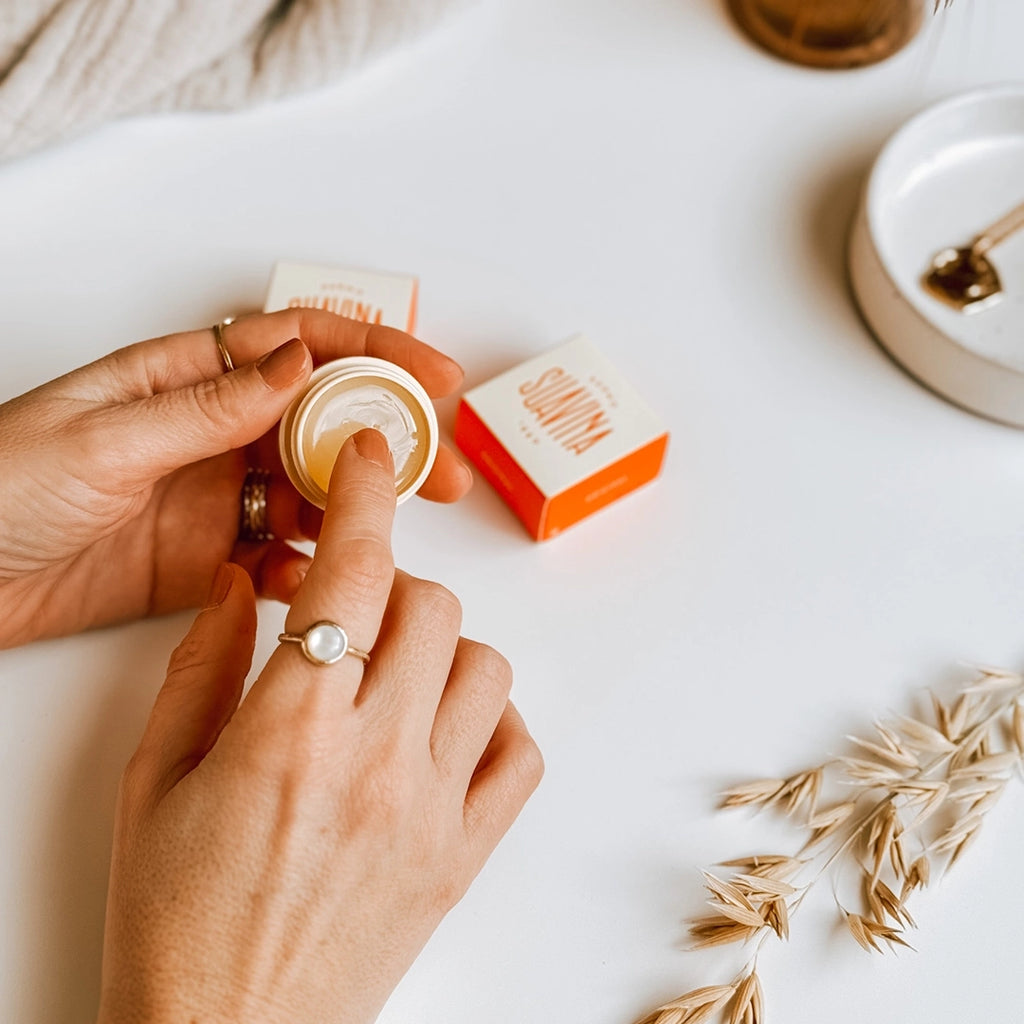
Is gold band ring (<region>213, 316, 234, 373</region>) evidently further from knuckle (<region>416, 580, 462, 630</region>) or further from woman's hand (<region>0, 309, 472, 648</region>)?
knuckle (<region>416, 580, 462, 630</region>)

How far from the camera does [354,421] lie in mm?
887

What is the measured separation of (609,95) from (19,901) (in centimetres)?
106

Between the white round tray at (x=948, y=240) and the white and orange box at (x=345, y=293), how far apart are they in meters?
0.49

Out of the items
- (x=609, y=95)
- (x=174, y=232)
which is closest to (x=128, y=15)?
(x=174, y=232)

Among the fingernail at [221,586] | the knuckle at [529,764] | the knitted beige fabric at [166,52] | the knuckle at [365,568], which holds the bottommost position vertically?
the knuckle at [529,764]

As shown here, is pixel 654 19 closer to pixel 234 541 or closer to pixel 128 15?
pixel 128 15

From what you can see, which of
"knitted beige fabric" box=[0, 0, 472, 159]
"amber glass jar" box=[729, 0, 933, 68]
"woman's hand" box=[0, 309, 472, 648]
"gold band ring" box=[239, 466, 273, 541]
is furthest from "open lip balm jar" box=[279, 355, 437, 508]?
"amber glass jar" box=[729, 0, 933, 68]

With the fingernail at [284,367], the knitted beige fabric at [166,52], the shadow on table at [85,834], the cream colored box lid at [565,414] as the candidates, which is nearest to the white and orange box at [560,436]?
the cream colored box lid at [565,414]

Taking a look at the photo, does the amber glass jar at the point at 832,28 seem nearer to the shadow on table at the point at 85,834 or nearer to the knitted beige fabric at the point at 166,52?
the knitted beige fabric at the point at 166,52

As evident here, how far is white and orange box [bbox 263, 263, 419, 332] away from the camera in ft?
3.35

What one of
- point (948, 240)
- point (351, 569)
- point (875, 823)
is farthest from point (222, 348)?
point (948, 240)

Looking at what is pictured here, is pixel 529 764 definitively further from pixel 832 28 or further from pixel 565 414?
pixel 832 28

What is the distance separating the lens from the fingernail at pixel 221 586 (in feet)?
2.65

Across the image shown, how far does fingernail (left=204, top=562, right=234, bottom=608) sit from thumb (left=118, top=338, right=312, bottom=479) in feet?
0.31
